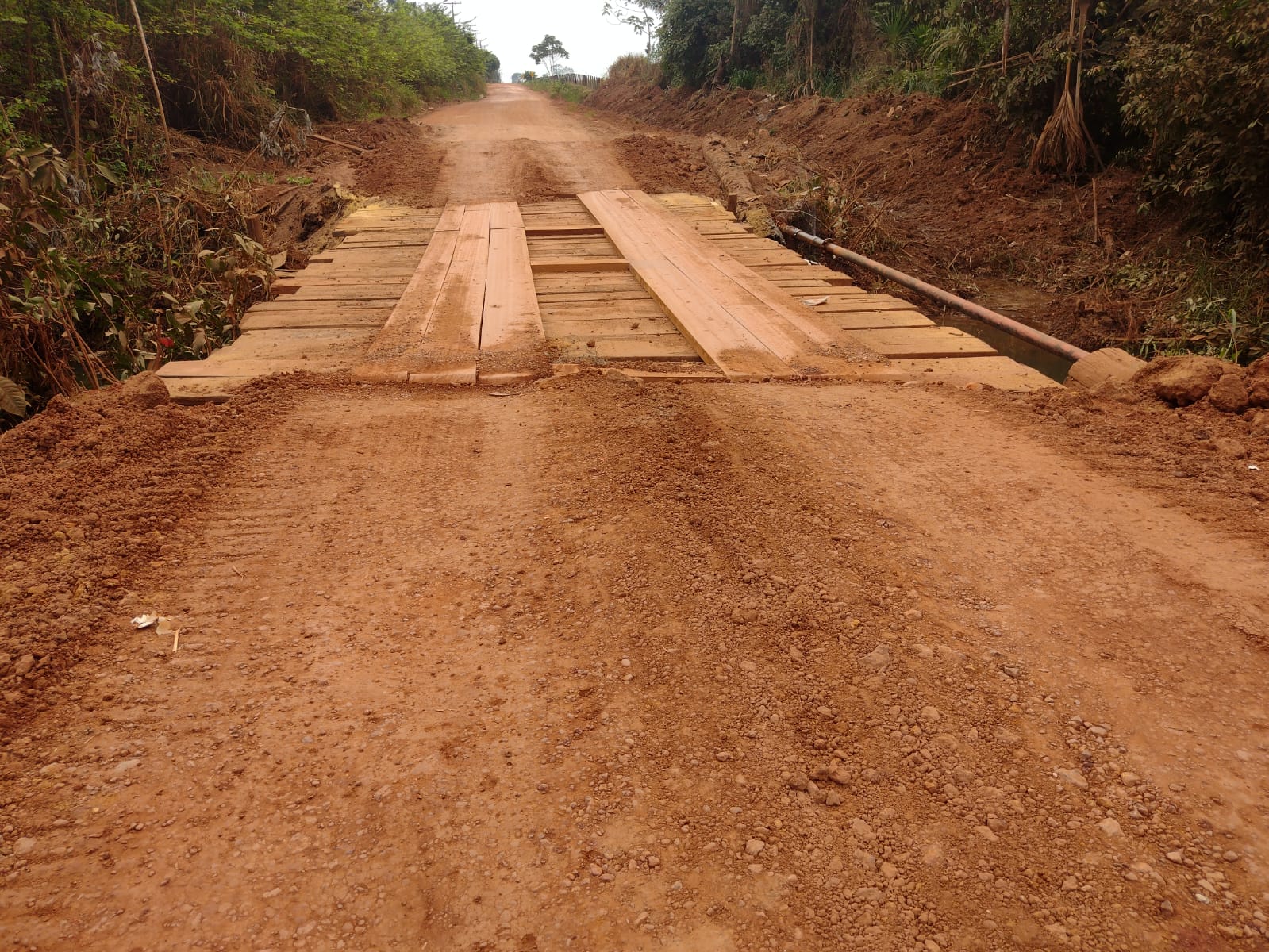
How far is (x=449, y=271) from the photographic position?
18.0 feet

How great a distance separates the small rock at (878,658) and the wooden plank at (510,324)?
7.42 feet

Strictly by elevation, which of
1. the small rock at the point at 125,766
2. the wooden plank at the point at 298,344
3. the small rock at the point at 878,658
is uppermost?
the wooden plank at the point at 298,344

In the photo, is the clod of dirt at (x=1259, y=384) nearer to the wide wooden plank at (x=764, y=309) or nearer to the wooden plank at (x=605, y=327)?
the wide wooden plank at (x=764, y=309)

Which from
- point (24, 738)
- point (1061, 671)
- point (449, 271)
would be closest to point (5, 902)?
point (24, 738)

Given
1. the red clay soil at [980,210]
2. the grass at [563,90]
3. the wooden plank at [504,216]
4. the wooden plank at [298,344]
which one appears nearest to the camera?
the wooden plank at [298,344]

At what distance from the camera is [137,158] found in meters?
9.41

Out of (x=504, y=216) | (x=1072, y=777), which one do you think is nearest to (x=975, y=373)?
(x=1072, y=777)

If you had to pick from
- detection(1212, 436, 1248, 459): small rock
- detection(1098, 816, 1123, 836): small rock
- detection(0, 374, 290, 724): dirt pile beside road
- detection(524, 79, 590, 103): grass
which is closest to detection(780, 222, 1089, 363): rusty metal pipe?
detection(1212, 436, 1248, 459): small rock

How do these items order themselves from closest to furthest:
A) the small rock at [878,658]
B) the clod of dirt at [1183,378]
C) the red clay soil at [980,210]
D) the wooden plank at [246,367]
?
the small rock at [878,658], the clod of dirt at [1183,378], the wooden plank at [246,367], the red clay soil at [980,210]

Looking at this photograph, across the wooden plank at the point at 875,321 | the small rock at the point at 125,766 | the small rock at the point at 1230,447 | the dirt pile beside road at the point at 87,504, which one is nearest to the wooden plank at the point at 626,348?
the wooden plank at the point at 875,321

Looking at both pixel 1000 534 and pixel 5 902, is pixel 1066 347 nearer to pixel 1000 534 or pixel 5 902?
pixel 1000 534

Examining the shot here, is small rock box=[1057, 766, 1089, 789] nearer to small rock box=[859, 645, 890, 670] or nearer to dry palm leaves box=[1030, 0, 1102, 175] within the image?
small rock box=[859, 645, 890, 670]

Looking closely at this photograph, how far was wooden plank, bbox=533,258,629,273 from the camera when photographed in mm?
5637

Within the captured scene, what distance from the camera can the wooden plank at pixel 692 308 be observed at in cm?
392
